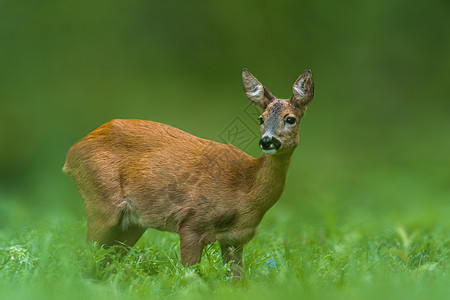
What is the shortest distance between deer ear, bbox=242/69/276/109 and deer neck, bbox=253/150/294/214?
46cm

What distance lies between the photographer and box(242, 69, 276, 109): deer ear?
5.66 m

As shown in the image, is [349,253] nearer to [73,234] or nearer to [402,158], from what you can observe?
[73,234]

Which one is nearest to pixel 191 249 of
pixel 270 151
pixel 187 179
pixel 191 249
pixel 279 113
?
pixel 191 249

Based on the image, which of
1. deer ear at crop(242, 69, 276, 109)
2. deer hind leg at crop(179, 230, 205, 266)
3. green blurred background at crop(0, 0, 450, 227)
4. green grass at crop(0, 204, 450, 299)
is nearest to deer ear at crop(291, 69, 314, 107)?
deer ear at crop(242, 69, 276, 109)

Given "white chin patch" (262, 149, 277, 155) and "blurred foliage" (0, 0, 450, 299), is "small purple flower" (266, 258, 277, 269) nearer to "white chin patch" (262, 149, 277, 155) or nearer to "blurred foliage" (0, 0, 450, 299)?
"white chin patch" (262, 149, 277, 155)

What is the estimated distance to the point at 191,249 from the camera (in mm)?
5414

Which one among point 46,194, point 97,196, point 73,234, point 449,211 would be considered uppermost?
point 449,211

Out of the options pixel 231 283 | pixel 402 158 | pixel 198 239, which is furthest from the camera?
pixel 402 158

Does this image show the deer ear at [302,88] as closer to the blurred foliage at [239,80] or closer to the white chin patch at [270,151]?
the white chin patch at [270,151]

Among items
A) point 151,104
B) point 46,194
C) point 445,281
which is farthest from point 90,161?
point 151,104

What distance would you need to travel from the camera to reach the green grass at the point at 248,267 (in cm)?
440

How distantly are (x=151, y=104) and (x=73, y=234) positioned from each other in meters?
7.37

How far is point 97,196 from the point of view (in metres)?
5.74

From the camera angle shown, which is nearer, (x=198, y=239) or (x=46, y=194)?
(x=198, y=239)
